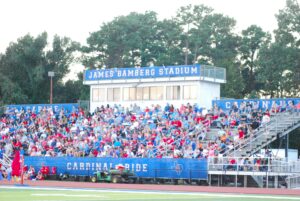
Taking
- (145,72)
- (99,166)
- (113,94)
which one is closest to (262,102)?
(145,72)

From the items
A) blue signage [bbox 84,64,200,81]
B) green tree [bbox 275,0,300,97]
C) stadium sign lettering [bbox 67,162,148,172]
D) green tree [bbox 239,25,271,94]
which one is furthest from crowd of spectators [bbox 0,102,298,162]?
green tree [bbox 239,25,271,94]

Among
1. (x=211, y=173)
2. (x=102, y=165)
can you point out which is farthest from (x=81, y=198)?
(x=102, y=165)

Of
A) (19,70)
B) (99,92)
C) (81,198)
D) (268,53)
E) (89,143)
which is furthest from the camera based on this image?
(19,70)

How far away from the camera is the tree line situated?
79938 mm

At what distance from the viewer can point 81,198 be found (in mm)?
28500

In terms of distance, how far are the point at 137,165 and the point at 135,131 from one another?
660 centimetres

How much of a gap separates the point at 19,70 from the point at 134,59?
1568 cm

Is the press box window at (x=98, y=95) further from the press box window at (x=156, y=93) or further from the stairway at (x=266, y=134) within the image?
the stairway at (x=266, y=134)

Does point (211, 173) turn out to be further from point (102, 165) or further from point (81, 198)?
point (81, 198)

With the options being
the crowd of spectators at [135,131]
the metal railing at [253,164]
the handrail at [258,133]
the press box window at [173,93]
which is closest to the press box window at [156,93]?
the press box window at [173,93]

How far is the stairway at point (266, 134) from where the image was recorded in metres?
45.9

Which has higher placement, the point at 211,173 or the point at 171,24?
the point at 171,24

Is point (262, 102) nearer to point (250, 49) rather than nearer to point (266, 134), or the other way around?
point (266, 134)

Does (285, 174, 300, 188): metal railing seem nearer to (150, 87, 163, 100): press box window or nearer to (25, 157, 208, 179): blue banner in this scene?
(25, 157, 208, 179): blue banner
